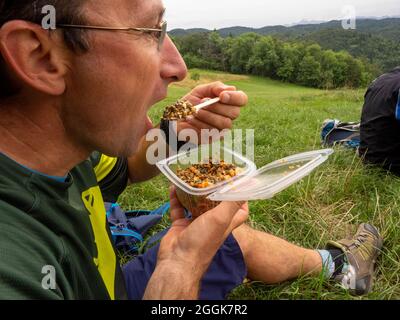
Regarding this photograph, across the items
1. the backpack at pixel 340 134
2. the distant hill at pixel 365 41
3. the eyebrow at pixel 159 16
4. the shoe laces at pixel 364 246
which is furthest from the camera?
the distant hill at pixel 365 41

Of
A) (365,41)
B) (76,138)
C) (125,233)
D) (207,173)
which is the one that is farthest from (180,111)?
(365,41)

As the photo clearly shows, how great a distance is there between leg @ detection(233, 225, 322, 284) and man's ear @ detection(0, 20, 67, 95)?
45.8 inches

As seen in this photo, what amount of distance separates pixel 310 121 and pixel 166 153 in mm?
4981

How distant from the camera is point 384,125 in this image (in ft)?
11.1

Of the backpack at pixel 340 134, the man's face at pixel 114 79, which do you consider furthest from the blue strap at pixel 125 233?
the backpack at pixel 340 134

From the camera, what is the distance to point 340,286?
6.38ft

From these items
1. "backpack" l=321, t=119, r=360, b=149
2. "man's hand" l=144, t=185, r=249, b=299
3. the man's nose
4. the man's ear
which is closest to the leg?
"man's hand" l=144, t=185, r=249, b=299

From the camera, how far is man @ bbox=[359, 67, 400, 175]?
3262mm

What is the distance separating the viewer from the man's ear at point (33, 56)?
95cm

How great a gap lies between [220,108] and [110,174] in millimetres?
653

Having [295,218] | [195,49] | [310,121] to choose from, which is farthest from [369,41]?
[295,218]

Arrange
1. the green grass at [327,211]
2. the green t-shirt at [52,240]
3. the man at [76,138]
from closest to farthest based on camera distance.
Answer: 1. the green t-shirt at [52,240]
2. the man at [76,138]
3. the green grass at [327,211]

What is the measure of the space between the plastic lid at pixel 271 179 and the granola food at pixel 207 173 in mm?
84

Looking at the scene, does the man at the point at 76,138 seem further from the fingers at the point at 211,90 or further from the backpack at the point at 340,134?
the backpack at the point at 340,134
